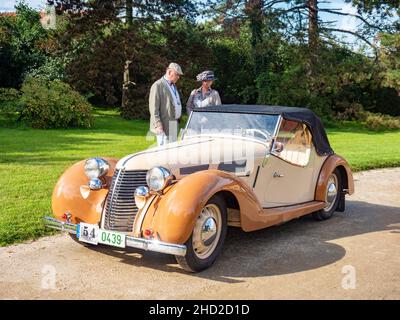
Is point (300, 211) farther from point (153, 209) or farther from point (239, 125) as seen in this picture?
point (153, 209)

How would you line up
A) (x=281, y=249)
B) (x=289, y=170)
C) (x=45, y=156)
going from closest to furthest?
1. (x=281, y=249)
2. (x=289, y=170)
3. (x=45, y=156)

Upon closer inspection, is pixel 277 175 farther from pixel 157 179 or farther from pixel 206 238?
pixel 157 179

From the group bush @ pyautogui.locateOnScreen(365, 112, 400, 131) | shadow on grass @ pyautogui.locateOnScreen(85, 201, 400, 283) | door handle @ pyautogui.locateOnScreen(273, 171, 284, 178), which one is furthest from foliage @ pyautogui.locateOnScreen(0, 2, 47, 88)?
door handle @ pyautogui.locateOnScreen(273, 171, 284, 178)

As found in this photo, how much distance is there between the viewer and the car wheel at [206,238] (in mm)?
4543

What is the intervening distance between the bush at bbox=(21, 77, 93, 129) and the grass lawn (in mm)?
685

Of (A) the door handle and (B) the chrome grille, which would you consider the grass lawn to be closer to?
(B) the chrome grille

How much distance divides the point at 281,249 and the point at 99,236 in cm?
203

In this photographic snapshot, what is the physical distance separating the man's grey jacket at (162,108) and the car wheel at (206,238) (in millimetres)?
2541

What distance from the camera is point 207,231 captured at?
15.6 feet

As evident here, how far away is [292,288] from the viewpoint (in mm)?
4305

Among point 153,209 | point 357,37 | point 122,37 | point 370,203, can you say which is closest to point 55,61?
point 122,37

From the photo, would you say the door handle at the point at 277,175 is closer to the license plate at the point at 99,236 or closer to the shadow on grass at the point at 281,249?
the shadow on grass at the point at 281,249

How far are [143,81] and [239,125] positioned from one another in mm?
19837

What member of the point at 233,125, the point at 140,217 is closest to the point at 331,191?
the point at 233,125
